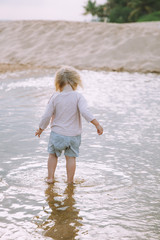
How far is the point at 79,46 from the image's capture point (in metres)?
18.5

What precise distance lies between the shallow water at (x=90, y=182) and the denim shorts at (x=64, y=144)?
31 cm

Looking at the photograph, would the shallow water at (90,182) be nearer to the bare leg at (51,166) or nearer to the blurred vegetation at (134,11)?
the bare leg at (51,166)

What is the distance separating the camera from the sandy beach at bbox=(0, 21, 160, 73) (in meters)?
15.8

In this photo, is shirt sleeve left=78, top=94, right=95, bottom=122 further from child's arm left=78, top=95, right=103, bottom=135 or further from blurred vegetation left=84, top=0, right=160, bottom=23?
blurred vegetation left=84, top=0, right=160, bottom=23

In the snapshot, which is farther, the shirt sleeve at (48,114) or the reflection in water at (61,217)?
the shirt sleeve at (48,114)

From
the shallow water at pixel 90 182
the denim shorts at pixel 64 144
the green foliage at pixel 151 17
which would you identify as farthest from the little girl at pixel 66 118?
Result: the green foliage at pixel 151 17

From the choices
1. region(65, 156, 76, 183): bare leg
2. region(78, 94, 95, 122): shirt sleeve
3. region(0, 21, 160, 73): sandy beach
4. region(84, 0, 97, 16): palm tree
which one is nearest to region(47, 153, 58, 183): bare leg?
region(65, 156, 76, 183): bare leg

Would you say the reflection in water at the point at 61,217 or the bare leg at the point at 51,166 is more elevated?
the bare leg at the point at 51,166

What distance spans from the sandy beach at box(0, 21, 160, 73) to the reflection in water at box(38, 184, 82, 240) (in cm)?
1091

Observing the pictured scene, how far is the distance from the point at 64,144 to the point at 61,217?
85 cm

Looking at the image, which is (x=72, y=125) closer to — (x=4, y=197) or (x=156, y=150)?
(x=4, y=197)

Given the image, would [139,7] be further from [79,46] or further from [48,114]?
[48,114]

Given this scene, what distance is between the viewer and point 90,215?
3217 millimetres

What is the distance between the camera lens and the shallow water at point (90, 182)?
3.00m
